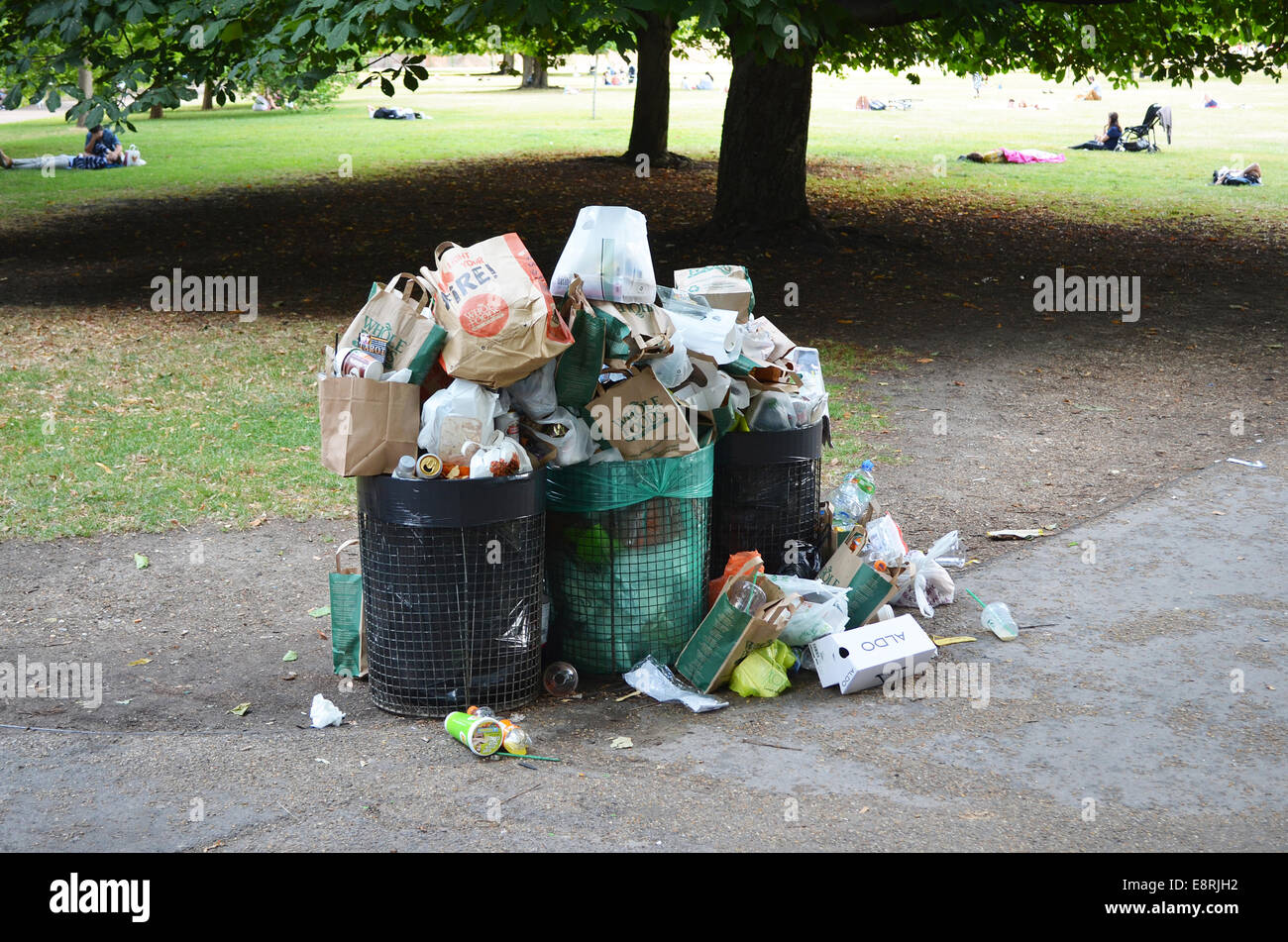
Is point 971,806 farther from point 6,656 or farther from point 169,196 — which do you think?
point 169,196

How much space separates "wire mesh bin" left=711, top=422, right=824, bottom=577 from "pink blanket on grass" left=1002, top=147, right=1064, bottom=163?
70.0 feet

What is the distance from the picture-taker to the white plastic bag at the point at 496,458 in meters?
4.01

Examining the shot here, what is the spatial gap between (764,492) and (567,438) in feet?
3.64

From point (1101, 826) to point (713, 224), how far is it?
11059mm

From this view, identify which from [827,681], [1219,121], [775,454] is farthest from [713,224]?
[1219,121]

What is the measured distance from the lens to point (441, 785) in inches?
144

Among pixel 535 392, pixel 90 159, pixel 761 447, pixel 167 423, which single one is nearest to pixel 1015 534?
pixel 761 447

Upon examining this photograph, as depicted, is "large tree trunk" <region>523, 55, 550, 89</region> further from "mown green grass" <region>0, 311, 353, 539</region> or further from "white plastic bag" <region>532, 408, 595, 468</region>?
"white plastic bag" <region>532, 408, 595, 468</region>

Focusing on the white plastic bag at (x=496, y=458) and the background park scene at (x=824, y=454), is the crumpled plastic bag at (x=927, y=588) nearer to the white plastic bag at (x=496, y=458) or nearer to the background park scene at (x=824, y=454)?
the background park scene at (x=824, y=454)

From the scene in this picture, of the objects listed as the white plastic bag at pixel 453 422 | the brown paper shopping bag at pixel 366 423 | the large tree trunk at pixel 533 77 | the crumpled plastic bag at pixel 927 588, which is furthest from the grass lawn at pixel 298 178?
the white plastic bag at pixel 453 422

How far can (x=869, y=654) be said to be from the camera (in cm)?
436

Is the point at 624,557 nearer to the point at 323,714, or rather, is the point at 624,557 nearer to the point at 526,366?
the point at 526,366

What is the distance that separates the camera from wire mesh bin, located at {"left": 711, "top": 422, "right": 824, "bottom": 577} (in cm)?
499

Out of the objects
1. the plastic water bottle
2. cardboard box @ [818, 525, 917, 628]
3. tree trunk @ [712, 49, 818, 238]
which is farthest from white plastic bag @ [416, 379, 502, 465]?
tree trunk @ [712, 49, 818, 238]
